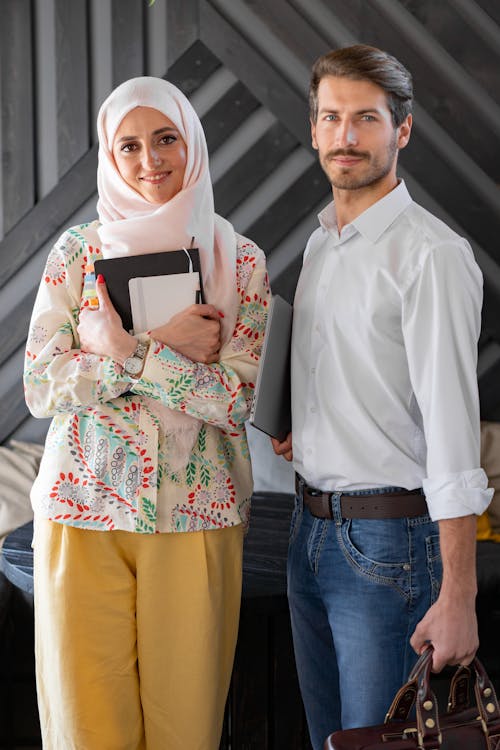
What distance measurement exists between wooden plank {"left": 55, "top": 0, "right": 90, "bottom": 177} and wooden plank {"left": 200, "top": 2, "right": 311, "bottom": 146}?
0.47 meters

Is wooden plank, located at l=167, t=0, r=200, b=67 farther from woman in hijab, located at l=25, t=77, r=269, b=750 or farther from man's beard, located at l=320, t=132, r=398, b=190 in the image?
man's beard, located at l=320, t=132, r=398, b=190

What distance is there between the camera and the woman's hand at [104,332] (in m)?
1.73

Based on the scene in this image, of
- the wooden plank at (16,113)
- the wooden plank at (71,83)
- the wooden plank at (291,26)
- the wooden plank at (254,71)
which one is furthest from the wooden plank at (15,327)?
the wooden plank at (291,26)

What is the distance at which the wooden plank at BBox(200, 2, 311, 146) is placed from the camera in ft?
10.9

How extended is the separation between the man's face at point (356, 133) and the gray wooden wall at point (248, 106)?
5.61 ft

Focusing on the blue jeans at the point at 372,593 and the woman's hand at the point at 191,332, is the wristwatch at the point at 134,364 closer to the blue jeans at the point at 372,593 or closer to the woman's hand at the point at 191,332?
the woman's hand at the point at 191,332

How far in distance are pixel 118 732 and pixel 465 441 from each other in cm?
91

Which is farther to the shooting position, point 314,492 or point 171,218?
point 171,218

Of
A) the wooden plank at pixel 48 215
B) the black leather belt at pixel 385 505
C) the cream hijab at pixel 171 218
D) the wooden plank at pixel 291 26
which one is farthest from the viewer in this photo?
the wooden plank at pixel 48 215

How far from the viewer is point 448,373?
1487mm

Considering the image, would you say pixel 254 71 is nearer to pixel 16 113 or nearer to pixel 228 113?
pixel 228 113

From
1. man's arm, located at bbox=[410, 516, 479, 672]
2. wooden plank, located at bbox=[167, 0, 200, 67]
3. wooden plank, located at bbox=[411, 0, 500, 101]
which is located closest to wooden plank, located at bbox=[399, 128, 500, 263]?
wooden plank, located at bbox=[411, 0, 500, 101]

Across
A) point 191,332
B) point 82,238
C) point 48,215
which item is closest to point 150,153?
point 82,238

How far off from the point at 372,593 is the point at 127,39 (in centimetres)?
255
